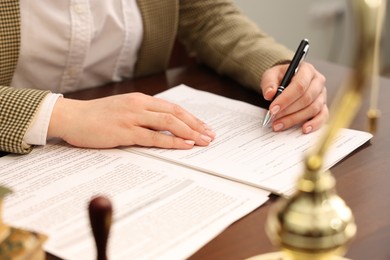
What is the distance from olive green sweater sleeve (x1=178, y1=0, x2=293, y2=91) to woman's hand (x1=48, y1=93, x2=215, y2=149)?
0.88ft

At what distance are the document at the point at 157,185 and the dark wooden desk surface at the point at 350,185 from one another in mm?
15

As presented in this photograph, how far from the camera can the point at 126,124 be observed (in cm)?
92

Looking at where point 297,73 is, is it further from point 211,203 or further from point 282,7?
point 282,7

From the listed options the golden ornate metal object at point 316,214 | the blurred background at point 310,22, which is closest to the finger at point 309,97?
the golden ornate metal object at point 316,214

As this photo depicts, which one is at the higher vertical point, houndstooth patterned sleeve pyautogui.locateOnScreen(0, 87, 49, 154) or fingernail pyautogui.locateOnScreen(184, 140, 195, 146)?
fingernail pyautogui.locateOnScreen(184, 140, 195, 146)

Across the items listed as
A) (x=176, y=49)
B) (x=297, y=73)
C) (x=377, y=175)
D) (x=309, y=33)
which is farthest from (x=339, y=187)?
(x=309, y=33)

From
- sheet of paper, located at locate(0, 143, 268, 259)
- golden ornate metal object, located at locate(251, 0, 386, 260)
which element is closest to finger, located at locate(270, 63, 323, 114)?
sheet of paper, located at locate(0, 143, 268, 259)

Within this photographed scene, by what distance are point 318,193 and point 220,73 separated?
82cm

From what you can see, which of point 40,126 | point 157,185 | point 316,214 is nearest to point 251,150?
point 157,185

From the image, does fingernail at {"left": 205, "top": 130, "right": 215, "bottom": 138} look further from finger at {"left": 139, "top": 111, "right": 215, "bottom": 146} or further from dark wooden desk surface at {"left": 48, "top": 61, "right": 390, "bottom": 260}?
dark wooden desk surface at {"left": 48, "top": 61, "right": 390, "bottom": 260}

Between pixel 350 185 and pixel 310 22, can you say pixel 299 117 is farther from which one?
pixel 310 22

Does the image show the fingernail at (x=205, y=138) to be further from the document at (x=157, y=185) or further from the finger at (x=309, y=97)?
the finger at (x=309, y=97)

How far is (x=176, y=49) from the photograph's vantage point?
171cm

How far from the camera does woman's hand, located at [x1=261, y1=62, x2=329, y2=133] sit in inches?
39.0
